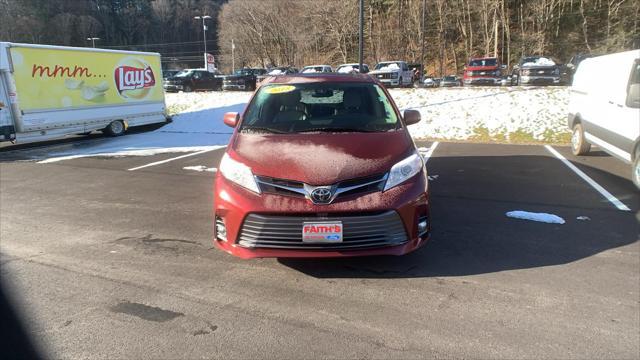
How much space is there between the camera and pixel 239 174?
152 inches

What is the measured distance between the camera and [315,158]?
12.7 ft

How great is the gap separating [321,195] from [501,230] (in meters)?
2.53

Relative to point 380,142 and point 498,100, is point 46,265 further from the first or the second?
point 498,100

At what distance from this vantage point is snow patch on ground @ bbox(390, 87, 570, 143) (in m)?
12.4

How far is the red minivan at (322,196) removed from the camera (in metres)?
3.52

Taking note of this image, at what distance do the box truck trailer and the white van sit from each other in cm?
1408

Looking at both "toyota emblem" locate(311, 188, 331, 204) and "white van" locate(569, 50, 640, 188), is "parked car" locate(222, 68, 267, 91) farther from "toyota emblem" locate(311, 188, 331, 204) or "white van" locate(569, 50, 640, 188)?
"toyota emblem" locate(311, 188, 331, 204)

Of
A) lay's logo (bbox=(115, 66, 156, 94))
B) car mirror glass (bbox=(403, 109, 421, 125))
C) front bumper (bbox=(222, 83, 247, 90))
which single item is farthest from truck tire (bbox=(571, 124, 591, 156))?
front bumper (bbox=(222, 83, 247, 90))

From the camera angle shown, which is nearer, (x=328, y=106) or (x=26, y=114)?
(x=328, y=106)

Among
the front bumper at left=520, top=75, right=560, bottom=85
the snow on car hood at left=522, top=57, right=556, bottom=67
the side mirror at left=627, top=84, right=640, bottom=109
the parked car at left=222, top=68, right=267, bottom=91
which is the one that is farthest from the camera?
the parked car at left=222, top=68, right=267, bottom=91

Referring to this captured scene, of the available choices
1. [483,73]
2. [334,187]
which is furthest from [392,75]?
[334,187]

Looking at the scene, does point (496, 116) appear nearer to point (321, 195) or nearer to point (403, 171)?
point (403, 171)

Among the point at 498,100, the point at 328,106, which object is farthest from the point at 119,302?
the point at 498,100

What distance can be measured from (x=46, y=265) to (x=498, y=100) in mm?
14413
